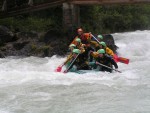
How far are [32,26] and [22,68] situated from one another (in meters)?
6.42

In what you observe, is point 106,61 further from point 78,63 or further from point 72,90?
point 72,90

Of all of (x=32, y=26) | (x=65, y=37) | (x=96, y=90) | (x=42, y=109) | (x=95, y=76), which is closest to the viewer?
(x=42, y=109)

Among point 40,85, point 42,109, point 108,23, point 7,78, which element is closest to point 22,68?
point 7,78

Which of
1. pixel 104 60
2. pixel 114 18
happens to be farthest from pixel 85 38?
pixel 114 18

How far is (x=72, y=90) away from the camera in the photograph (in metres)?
11.3

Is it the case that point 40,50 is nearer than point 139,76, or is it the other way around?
point 139,76

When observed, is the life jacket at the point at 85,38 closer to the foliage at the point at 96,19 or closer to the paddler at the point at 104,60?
the paddler at the point at 104,60

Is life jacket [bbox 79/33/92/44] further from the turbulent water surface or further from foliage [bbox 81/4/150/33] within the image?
foliage [bbox 81/4/150/33]

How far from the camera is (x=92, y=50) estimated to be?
559 inches

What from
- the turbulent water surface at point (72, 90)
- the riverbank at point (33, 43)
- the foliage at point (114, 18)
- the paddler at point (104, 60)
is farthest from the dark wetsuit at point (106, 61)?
the foliage at point (114, 18)

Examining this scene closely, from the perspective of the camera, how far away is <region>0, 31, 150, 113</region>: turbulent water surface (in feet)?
31.7

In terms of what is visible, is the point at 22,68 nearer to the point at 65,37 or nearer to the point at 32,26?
the point at 65,37

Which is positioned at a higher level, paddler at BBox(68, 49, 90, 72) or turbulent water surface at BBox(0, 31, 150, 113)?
paddler at BBox(68, 49, 90, 72)

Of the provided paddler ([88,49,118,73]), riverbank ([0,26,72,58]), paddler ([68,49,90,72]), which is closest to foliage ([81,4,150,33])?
riverbank ([0,26,72,58])
